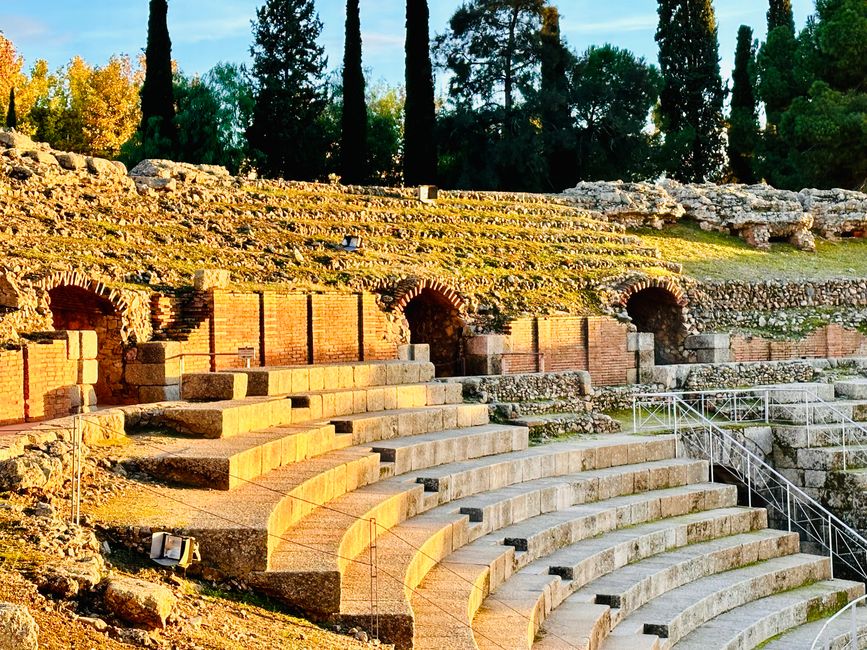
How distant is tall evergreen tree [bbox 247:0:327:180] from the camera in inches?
1486

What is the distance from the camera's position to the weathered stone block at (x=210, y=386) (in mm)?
14031

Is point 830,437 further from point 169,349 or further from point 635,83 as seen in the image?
point 635,83

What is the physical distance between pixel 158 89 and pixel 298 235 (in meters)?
9.99

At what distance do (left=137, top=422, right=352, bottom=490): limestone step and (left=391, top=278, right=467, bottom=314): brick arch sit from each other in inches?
385

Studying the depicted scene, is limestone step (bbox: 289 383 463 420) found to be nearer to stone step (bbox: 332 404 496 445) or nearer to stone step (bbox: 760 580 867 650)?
stone step (bbox: 332 404 496 445)

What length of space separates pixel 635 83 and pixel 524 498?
27.7 m

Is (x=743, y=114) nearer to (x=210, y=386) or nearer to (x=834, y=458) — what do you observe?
(x=834, y=458)

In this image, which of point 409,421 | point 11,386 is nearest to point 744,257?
point 409,421

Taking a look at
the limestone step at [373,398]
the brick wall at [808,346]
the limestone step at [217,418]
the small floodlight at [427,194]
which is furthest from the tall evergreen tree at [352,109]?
the limestone step at [217,418]

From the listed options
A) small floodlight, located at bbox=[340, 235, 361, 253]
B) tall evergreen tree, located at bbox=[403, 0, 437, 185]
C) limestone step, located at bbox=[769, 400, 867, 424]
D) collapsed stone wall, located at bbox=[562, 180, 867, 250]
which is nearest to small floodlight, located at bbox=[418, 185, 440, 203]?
tall evergreen tree, located at bbox=[403, 0, 437, 185]

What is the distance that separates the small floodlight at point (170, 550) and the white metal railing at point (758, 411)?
12.7 metres

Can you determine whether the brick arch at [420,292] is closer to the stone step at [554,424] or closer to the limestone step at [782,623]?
the stone step at [554,424]

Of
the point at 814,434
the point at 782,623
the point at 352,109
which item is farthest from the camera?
the point at 352,109

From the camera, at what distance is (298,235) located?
23812 mm
